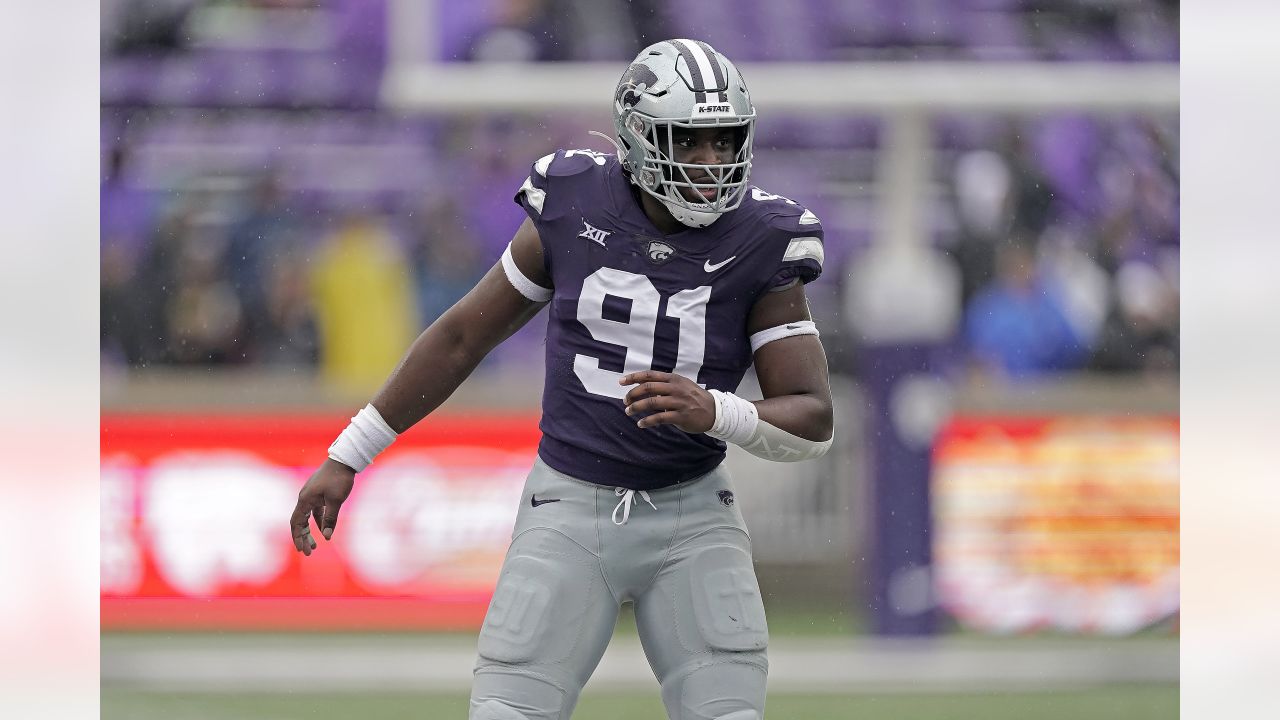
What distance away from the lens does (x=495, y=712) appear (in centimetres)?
288

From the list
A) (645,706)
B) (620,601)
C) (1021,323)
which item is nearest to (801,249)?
(620,601)

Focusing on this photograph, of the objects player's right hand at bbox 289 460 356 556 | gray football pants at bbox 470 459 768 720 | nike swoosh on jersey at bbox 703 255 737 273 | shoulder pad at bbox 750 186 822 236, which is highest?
shoulder pad at bbox 750 186 822 236

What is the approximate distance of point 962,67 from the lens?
690 cm

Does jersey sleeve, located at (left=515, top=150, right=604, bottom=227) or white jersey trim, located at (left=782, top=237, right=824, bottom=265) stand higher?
jersey sleeve, located at (left=515, top=150, right=604, bottom=227)

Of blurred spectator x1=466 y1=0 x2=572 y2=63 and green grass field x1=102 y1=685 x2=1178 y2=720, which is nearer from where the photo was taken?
green grass field x1=102 y1=685 x2=1178 y2=720

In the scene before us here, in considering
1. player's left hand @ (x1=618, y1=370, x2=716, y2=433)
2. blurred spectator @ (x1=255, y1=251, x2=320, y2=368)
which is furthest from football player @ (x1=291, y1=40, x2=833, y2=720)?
blurred spectator @ (x1=255, y1=251, x2=320, y2=368)

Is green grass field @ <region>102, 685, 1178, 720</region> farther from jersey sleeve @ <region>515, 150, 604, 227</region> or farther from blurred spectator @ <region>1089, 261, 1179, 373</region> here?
jersey sleeve @ <region>515, 150, 604, 227</region>

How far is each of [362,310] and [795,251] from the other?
4410 mm

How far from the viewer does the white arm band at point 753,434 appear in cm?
283

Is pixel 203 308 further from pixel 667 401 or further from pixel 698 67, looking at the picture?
pixel 667 401

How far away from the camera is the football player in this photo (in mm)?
2953

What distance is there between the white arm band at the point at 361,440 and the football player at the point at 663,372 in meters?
0.08

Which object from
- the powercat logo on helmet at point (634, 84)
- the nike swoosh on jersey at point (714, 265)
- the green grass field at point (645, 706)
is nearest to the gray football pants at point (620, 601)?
the nike swoosh on jersey at point (714, 265)

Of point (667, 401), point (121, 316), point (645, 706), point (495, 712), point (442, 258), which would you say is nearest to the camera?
point (667, 401)
